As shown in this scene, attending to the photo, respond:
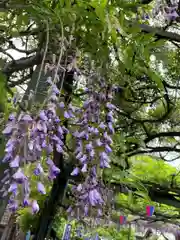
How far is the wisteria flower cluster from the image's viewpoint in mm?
754

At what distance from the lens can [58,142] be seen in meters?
0.93

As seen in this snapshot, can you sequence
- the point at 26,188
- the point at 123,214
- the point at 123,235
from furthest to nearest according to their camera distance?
1. the point at 123,235
2. the point at 123,214
3. the point at 26,188

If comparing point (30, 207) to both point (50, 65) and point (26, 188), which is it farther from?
point (50, 65)

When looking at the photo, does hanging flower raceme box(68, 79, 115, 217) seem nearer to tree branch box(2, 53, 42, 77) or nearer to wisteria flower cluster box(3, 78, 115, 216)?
wisteria flower cluster box(3, 78, 115, 216)

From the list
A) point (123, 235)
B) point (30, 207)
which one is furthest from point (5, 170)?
point (123, 235)

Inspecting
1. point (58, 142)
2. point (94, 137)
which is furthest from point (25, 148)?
point (94, 137)

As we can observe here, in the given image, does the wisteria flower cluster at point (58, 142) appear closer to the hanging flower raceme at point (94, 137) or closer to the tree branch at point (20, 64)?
the hanging flower raceme at point (94, 137)

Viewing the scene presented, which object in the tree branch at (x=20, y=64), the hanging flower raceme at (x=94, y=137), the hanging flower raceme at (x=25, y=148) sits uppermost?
the tree branch at (x=20, y=64)

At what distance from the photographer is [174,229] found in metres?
3.56

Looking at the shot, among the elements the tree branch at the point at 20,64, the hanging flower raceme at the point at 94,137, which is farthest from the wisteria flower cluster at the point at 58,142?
the tree branch at the point at 20,64

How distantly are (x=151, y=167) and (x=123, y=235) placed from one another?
6.59 feet

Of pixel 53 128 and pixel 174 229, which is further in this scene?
pixel 174 229

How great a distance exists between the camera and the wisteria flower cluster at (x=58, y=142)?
0.75 m

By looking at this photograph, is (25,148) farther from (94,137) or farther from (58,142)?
(94,137)
